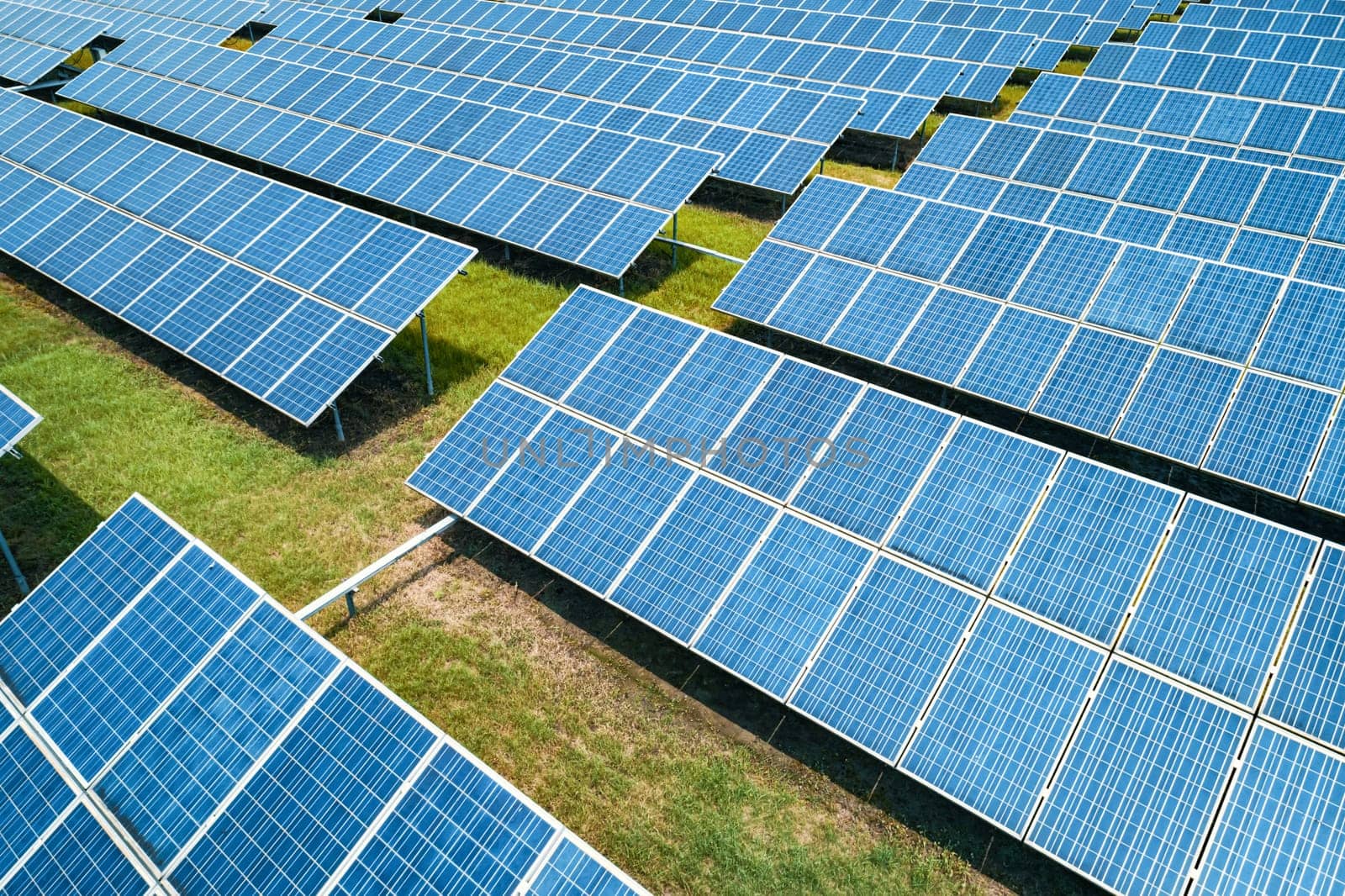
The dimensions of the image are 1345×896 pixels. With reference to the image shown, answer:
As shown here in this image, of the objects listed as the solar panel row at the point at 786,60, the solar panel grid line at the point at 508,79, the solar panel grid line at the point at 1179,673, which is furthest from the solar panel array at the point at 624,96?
the solar panel grid line at the point at 1179,673

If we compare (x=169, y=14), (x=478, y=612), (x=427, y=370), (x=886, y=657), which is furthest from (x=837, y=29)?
(x=169, y=14)

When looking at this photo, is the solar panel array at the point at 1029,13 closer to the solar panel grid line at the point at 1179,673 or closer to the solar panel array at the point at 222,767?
the solar panel grid line at the point at 1179,673

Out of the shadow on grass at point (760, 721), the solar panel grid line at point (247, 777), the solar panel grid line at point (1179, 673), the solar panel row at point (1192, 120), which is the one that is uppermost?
the solar panel grid line at point (247, 777)

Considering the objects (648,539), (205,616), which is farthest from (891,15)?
(205,616)

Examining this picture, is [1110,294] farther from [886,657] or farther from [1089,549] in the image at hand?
[886,657]

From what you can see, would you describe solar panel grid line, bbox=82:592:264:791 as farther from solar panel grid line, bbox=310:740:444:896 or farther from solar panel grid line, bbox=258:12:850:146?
solar panel grid line, bbox=258:12:850:146
